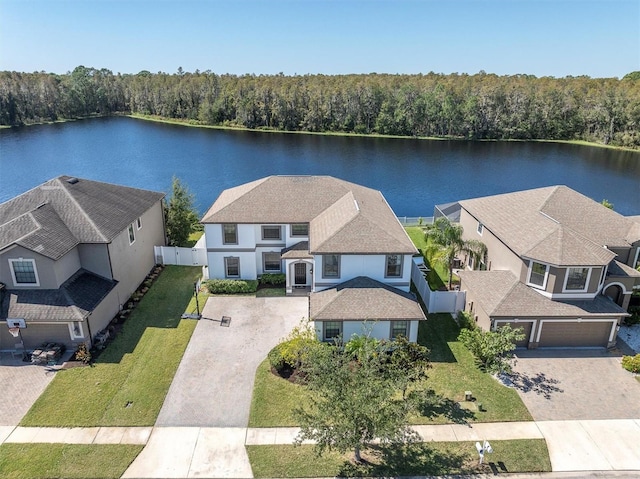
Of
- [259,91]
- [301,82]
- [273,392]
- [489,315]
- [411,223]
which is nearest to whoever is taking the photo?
[273,392]

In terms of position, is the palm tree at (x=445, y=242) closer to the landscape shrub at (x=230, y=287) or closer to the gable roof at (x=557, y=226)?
the gable roof at (x=557, y=226)

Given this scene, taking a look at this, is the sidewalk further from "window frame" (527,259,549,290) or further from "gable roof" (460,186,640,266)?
"gable roof" (460,186,640,266)

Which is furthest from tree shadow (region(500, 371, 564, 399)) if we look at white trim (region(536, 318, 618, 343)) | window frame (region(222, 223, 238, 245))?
window frame (region(222, 223, 238, 245))

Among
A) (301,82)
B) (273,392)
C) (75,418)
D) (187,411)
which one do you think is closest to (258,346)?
(273,392)

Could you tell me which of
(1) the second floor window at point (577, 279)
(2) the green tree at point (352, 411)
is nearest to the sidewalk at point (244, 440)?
(2) the green tree at point (352, 411)

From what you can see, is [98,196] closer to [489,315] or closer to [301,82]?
[489,315]

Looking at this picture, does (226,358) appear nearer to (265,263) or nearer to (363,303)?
(363,303)

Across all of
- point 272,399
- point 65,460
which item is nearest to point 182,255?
point 272,399
